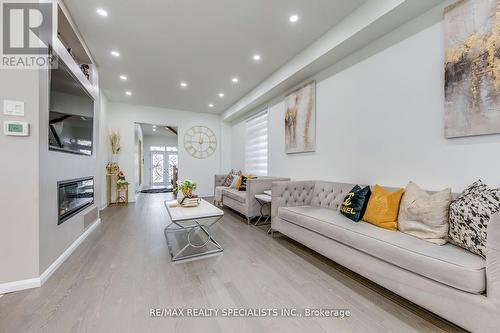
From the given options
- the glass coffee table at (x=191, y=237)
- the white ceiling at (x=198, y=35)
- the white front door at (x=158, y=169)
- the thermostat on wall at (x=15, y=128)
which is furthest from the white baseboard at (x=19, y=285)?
the white front door at (x=158, y=169)

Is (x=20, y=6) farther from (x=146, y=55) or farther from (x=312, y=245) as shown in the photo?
(x=312, y=245)

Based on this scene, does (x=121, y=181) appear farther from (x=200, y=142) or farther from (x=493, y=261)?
(x=493, y=261)

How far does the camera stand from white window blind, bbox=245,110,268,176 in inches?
203

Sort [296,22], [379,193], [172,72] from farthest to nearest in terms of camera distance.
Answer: [172,72]
[296,22]
[379,193]

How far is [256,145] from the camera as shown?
5.54m

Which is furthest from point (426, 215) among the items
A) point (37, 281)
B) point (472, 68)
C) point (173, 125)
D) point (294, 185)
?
point (173, 125)

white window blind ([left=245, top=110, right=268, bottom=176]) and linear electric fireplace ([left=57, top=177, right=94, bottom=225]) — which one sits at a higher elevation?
white window blind ([left=245, top=110, right=268, bottom=176])

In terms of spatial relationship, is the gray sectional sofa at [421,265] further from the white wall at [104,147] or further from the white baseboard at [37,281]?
the white wall at [104,147]

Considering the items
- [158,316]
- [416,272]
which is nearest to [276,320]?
[158,316]

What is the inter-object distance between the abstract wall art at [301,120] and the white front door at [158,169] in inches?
355

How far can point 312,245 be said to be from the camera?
2.28 metres

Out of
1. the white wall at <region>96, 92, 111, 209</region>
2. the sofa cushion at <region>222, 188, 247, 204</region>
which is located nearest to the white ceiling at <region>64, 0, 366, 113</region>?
the white wall at <region>96, 92, 111, 209</region>

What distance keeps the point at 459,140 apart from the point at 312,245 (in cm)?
174

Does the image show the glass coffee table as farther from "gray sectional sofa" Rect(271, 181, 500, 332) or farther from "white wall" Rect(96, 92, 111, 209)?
"white wall" Rect(96, 92, 111, 209)
